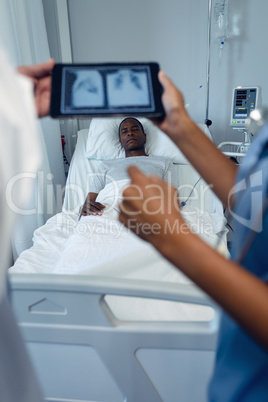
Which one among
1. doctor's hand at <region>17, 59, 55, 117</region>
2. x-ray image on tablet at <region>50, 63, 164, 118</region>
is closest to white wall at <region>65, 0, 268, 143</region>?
x-ray image on tablet at <region>50, 63, 164, 118</region>

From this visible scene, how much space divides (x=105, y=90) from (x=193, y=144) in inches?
9.8

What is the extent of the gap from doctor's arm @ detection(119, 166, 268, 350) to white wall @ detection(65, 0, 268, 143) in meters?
2.32

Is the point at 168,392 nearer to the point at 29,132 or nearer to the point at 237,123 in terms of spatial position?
the point at 29,132

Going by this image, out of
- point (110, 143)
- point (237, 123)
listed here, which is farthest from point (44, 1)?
point (237, 123)

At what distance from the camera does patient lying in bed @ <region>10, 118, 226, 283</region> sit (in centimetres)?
118

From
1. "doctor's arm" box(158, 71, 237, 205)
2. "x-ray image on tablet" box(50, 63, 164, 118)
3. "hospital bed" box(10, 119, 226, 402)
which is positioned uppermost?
"x-ray image on tablet" box(50, 63, 164, 118)

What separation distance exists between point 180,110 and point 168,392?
806mm

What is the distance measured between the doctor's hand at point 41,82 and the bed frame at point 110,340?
0.46 m

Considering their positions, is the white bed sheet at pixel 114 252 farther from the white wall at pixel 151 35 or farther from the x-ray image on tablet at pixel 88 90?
the white wall at pixel 151 35

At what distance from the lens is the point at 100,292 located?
0.82m

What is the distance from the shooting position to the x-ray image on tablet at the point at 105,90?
2.22 feet

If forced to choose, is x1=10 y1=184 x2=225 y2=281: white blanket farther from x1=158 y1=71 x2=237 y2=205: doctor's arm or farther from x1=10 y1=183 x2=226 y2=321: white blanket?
x1=158 y1=71 x2=237 y2=205: doctor's arm

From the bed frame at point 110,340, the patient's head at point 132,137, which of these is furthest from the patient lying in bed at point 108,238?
the bed frame at point 110,340

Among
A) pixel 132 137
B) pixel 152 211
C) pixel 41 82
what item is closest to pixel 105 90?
pixel 41 82
